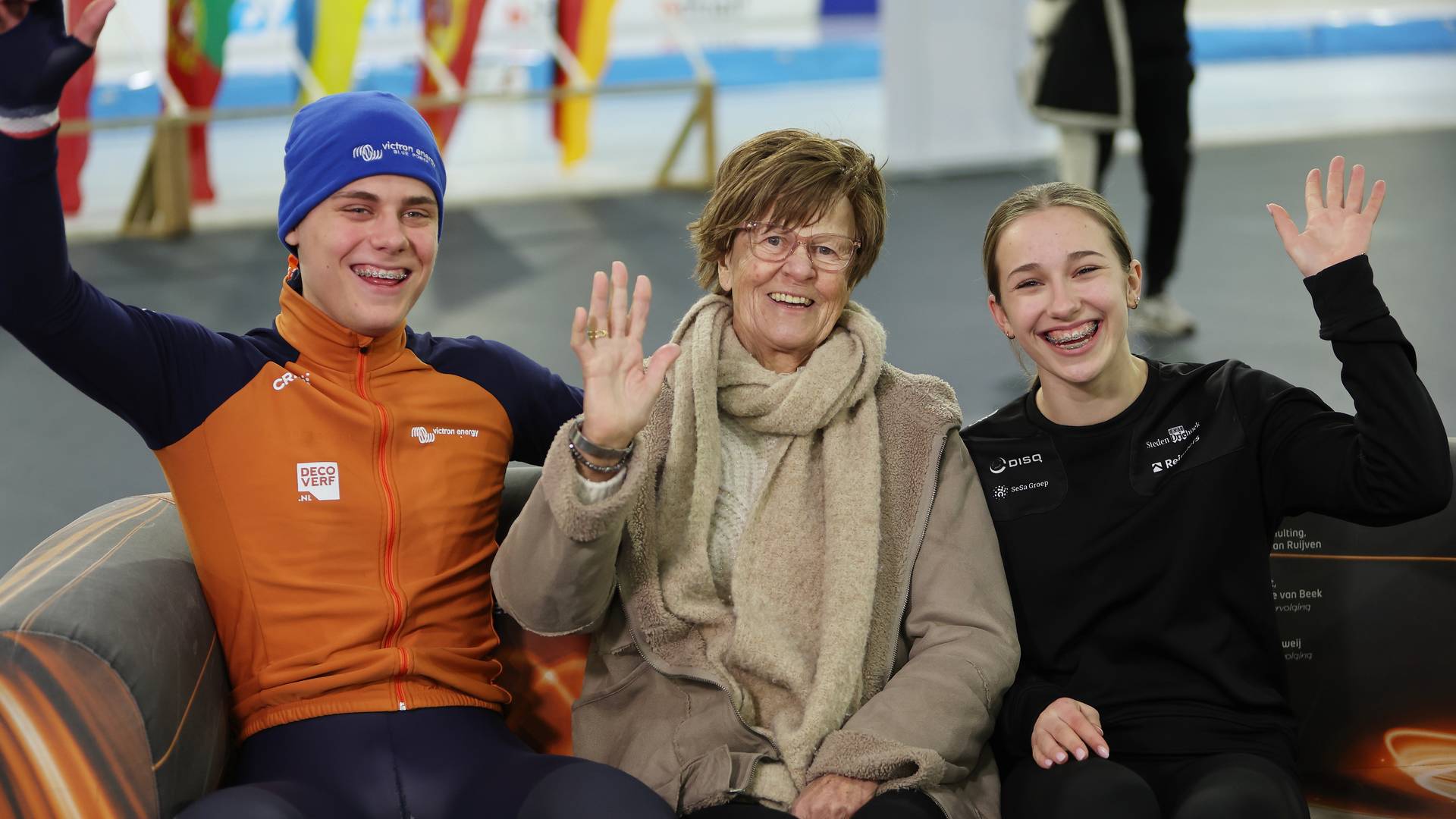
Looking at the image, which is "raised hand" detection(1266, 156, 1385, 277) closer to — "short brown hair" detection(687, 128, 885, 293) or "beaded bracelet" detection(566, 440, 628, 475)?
"short brown hair" detection(687, 128, 885, 293)

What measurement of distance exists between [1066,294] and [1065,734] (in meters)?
0.65

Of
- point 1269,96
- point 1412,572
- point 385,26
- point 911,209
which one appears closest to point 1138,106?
point 911,209

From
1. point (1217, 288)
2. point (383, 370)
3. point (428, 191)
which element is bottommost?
point (1217, 288)

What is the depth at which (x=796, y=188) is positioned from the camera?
84.9 inches

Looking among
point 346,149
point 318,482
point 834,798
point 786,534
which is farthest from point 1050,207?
point 318,482

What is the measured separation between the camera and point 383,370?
217cm

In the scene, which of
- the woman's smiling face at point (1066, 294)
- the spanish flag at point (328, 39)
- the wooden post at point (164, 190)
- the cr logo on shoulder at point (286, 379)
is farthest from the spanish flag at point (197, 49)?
the woman's smiling face at point (1066, 294)

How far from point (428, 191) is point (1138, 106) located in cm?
409

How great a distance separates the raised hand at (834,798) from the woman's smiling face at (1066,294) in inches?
27.2

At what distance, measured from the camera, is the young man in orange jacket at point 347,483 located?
6.28ft

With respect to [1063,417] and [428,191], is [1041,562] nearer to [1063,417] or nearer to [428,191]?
[1063,417]

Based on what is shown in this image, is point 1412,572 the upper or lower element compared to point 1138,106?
lower

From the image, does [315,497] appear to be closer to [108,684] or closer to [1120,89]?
[108,684]

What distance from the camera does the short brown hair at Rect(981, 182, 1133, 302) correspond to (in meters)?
2.23
